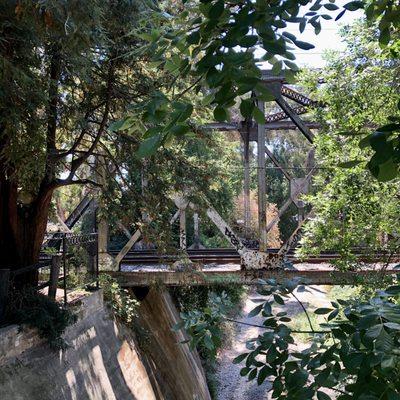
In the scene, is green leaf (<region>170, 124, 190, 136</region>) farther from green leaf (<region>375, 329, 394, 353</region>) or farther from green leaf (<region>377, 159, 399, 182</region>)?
green leaf (<region>375, 329, 394, 353</region>)

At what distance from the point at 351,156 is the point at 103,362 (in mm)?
5039

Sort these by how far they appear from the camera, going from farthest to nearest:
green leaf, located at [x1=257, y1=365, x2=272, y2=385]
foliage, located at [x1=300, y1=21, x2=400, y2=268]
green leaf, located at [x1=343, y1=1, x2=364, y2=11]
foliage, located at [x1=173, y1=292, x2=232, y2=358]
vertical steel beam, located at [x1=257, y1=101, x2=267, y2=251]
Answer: vertical steel beam, located at [x1=257, y1=101, x2=267, y2=251], foliage, located at [x1=300, y1=21, x2=400, y2=268], foliage, located at [x1=173, y1=292, x2=232, y2=358], green leaf, located at [x1=257, y1=365, x2=272, y2=385], green leaf, located at [x1=343, y1=1, x2=364, y2=11]

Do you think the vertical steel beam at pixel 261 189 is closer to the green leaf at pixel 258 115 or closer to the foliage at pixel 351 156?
the foliage at pixel 351 156

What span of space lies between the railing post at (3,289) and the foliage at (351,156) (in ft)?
14.8

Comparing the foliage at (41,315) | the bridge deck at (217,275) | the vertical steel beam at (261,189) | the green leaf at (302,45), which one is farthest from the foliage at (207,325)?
the vertical steel beam at (261,189)

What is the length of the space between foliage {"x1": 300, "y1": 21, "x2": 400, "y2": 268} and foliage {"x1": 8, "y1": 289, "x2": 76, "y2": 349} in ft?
12.9

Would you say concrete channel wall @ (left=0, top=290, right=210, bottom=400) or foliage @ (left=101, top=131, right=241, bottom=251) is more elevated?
foliage @ (left=101, top=131, right=241, bottom=251)

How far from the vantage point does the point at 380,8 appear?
1.76 metres

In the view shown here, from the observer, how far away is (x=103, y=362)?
26.4 ft

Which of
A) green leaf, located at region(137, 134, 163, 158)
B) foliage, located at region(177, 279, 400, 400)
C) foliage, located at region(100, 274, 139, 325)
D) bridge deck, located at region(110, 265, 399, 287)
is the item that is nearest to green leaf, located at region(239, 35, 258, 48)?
green leaf, located at region(137, 134, 163, 158)

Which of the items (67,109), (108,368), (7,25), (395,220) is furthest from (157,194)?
(7,25)

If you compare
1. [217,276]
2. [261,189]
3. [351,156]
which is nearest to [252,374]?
[351,156]

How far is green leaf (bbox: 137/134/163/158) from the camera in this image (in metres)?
1.23

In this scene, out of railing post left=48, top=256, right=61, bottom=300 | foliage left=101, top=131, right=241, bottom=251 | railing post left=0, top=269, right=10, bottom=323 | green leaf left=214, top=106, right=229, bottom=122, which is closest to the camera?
green leaf left=214, top=106, right=229, bottom=122
